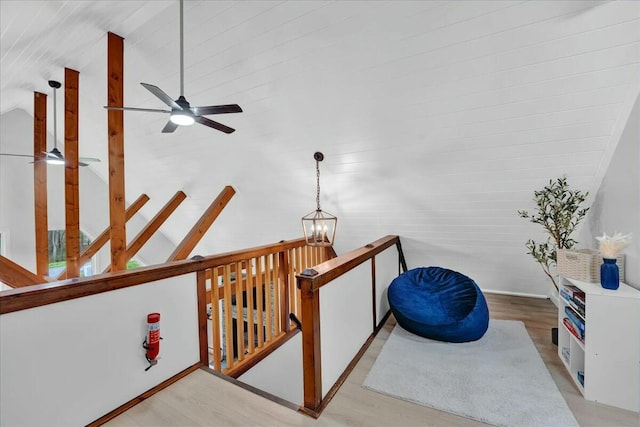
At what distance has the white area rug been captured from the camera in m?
1.77

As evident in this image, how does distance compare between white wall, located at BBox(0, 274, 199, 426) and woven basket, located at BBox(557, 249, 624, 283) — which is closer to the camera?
white wall, located at BBox(0, 274, 199, 426)

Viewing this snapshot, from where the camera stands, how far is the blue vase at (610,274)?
6.17ft

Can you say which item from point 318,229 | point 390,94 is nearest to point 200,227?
point 318,229

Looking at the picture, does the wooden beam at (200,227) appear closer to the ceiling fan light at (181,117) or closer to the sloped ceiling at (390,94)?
the sloped ceiling at (390,94)

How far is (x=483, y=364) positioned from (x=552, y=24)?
2.52 metres

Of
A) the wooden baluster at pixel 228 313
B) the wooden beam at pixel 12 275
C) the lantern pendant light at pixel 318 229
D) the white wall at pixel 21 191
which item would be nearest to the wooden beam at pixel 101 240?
the white wall at pixel 21 191

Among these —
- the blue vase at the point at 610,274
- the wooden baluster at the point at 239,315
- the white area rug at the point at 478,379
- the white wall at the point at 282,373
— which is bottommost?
the white wall at the point at 282,373

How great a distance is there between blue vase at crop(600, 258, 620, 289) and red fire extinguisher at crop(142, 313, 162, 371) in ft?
10.0

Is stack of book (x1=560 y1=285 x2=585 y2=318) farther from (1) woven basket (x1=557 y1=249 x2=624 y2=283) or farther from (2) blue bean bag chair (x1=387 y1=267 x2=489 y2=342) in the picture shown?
(2) blue bean bag chair (x1=387 y1=267 x2=489 y2=342)

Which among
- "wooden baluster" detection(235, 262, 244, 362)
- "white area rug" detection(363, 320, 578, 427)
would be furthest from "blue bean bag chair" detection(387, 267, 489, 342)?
"wooden baluster" detection(235, 262, 244, 362)

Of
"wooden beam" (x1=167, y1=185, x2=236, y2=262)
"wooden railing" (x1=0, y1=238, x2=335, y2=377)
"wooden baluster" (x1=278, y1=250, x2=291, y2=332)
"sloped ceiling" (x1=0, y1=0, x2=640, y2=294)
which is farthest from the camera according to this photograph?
"wooden beam" (x1=167, y1=185, x2=236, y2=262)

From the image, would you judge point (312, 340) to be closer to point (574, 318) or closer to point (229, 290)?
point (229, 290)

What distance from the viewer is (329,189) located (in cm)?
390

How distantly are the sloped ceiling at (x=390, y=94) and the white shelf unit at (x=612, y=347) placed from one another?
1393 mm
